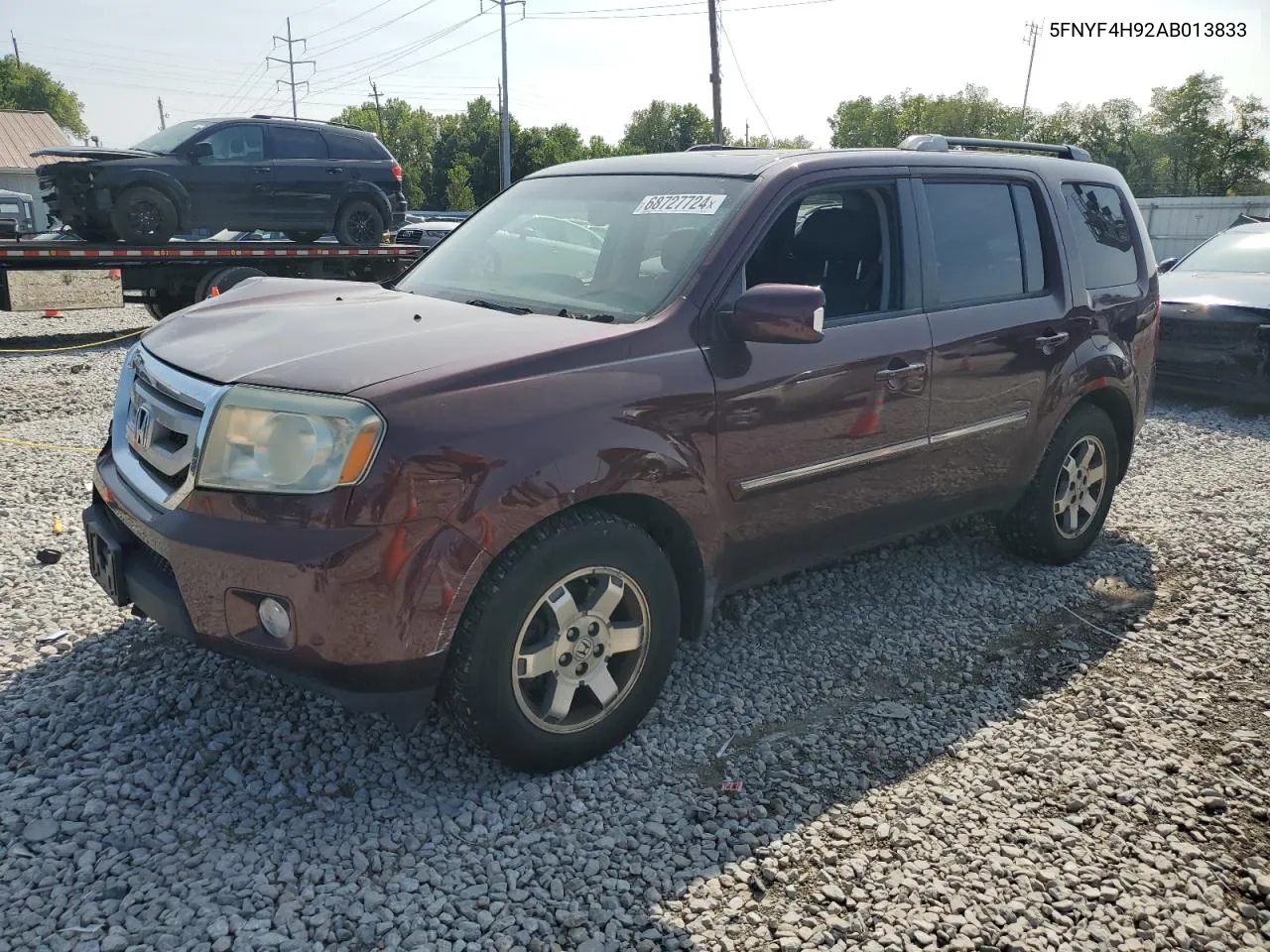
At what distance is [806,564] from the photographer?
147 inches

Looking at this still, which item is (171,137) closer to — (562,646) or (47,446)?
(47,446)

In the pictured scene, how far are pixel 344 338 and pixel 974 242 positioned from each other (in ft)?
8.68

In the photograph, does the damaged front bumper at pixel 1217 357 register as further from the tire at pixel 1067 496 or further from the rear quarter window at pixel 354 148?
the rear quarter window at pixel 354 148

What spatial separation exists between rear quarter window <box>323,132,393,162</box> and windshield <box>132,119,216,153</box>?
1602mm

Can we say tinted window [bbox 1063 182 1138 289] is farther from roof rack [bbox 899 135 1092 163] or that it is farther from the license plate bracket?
the license plate bracket

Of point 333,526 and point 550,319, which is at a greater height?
point 550,319

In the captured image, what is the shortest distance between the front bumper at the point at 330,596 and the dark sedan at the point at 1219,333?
8595mm

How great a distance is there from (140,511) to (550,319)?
135cm

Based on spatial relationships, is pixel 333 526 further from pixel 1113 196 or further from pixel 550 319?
pixel 1113 196

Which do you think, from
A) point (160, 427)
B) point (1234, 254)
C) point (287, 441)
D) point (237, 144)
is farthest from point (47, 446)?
point (1234, 254)

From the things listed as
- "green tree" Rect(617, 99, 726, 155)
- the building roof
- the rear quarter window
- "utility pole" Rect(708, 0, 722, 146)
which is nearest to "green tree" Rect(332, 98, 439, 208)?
"green tree" Rect(617, 99, 726, 155)

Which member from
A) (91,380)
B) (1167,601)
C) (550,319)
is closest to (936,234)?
(550,319)

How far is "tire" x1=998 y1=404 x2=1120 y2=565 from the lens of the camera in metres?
4.70

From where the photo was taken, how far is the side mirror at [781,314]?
120 inches
